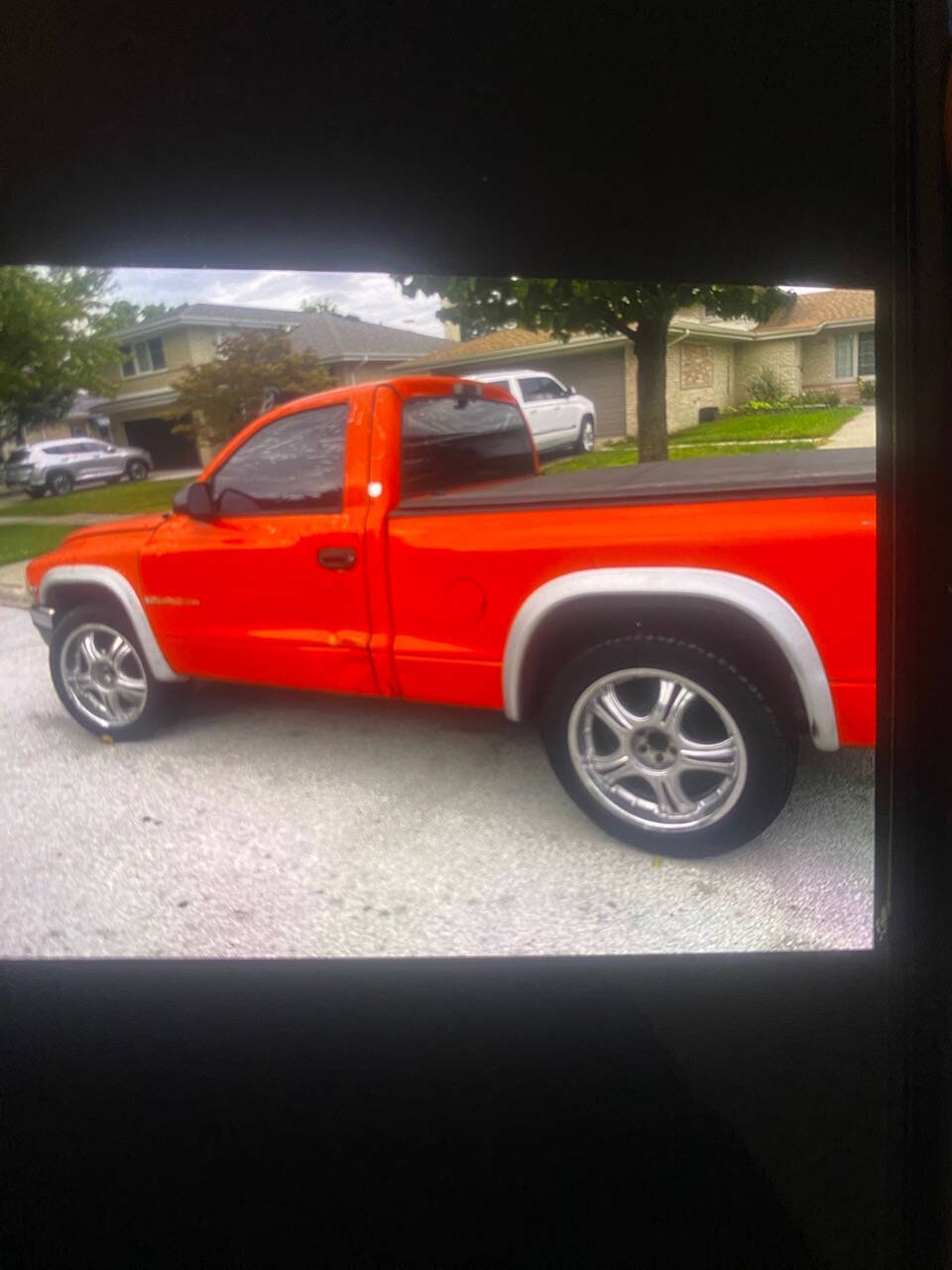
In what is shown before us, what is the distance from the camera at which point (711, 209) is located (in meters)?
1.64

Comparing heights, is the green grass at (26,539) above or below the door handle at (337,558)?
above

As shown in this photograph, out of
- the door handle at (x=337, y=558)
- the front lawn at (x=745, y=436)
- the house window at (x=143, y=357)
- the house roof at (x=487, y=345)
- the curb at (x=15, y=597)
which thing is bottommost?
the curb at (x=15, y=597)

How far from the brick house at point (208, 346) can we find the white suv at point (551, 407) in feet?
0.58

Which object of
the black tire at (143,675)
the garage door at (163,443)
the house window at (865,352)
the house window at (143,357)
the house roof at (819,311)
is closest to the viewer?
the house window at (865,352)

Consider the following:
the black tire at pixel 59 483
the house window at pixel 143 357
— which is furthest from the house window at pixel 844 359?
the black tire at pixel 59 483

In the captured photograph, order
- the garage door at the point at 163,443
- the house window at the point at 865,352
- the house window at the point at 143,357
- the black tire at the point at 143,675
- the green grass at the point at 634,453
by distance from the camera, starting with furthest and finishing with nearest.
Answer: the black tire at the point at 143,675, the garage door at the point at 163,443, the house window at the point at 143,357, the green grass at the point at 634,453, the house window at the point at 865,352

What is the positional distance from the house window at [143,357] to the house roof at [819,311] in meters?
1.24

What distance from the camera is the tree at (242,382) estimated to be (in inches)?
67.4

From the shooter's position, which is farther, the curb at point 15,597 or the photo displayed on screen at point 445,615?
the curb at point 15,597

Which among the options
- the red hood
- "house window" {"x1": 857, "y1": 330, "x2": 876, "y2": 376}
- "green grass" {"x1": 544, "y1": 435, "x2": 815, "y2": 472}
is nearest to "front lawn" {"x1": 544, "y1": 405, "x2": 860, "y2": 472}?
"green grass" {"x1": 544, "y1": 435, "x2": 815, "y2": 472}

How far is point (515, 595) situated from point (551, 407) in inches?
16.7

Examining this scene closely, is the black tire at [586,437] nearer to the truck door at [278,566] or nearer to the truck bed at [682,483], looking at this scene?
the truck bed at [682,483]

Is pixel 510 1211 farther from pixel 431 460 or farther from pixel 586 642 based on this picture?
pixel 431 460

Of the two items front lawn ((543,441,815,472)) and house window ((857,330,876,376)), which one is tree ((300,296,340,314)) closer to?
front lawn ((543,441,815,472))
